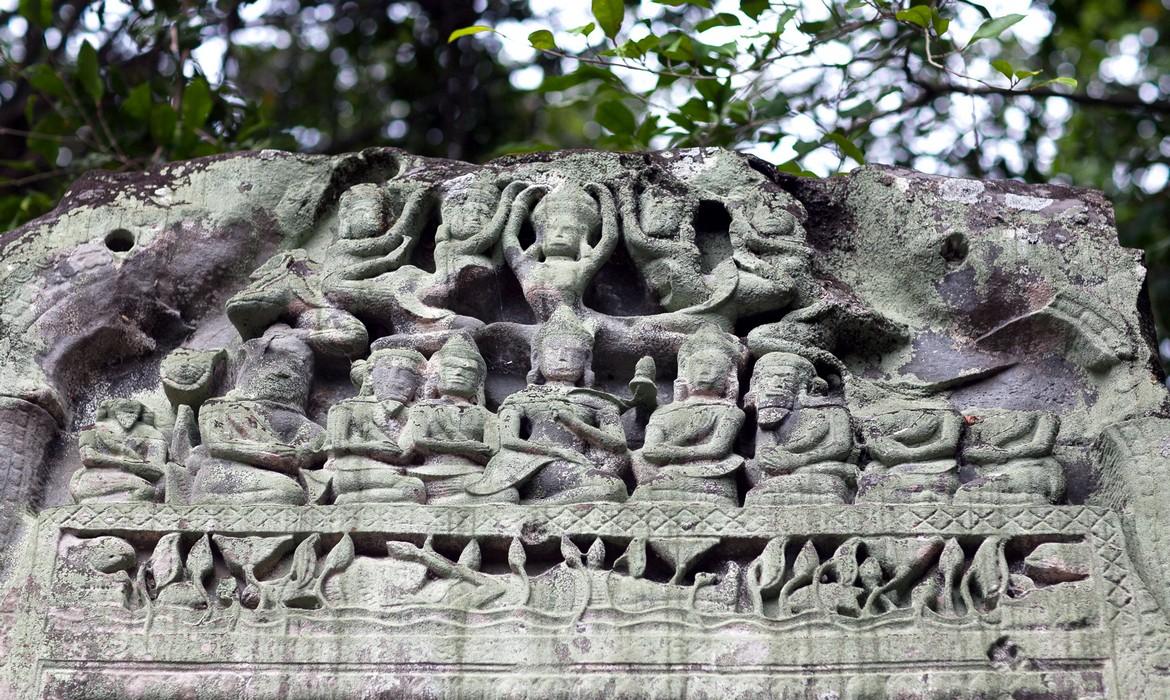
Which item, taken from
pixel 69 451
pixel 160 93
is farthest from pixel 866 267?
pixel 160 93

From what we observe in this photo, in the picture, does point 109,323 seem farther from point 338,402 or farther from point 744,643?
point 744,643

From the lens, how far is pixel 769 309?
223 inches

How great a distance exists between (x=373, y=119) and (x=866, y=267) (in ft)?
16.1

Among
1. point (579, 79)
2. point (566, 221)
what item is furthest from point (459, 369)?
point (579, 79)

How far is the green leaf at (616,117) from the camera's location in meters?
7.29

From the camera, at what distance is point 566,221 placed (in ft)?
18.9

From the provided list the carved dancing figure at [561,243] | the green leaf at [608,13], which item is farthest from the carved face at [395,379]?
the green leaf at [608,13]

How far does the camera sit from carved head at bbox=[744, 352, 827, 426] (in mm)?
5305

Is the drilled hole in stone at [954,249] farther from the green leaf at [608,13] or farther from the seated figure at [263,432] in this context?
the seated figure at [263,432]

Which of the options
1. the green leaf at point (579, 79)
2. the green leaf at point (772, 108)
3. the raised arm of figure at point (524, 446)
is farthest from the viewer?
the green leaf at point (772, 108)

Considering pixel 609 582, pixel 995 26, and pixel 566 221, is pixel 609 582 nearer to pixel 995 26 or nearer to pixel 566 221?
pixel 566 221

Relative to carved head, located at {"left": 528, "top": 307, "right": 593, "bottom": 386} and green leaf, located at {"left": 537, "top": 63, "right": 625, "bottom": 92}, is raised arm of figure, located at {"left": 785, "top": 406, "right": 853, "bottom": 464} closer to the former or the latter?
carved head, located at {"left": 528, "top": 307, "right": 593, "bottom": 386}

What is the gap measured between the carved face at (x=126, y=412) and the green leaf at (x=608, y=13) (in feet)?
7.30

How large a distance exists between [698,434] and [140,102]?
12.2 feet
